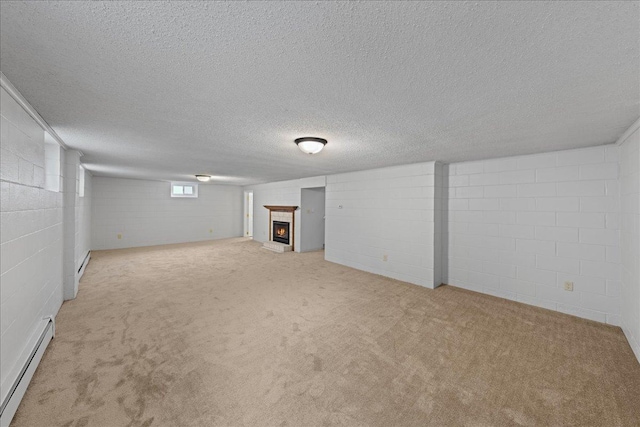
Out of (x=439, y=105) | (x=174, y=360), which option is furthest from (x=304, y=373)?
(x=439, y=105)

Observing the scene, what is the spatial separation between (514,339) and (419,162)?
2.82 metres

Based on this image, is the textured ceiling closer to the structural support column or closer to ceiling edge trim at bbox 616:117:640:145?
ceiling edge trim at bbox 616:117:640:145

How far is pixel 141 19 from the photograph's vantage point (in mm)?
1046

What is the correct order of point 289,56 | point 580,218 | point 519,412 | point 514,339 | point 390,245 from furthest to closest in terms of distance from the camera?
point 390,245
point 580,218
point 514,339
point 519,412
point 289,56

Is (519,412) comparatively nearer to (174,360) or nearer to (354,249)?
(174,360)

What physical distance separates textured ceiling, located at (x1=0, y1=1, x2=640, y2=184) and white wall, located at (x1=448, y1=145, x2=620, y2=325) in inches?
27.5

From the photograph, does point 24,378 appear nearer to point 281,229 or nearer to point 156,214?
point 281,229

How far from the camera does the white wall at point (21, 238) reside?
169cm

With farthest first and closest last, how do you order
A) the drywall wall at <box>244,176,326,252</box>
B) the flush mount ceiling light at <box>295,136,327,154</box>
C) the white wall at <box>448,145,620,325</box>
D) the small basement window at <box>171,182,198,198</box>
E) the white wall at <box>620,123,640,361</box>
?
1. the small basement window at <box>171,182,198,198</box>
2. the drywall wall at <box>244,176,326,252</box>
3. the white wall at <box>448,145,620,325</box>
4. the flush mount ceiling light at <box>295,136,327,154</box>
5. the white wall at <box>620,123,640,361</box>

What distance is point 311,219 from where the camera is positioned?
300 inches

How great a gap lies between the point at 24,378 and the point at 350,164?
446 cm

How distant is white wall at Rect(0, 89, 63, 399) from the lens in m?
1.69

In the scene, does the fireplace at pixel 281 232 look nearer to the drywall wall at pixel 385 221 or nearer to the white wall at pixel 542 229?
the drywall wall at pixel 385 221

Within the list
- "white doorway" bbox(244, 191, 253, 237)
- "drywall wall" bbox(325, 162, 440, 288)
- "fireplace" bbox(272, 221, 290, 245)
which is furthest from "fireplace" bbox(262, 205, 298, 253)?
"white doorway" bbox(244, 191, 253, 237)
